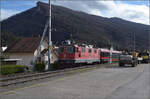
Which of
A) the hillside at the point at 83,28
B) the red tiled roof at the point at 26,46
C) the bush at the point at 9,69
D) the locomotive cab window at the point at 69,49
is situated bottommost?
the bush at the point at 9,69

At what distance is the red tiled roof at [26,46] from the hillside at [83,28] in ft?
155

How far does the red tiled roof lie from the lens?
138 ft

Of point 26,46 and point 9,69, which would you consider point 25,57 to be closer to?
point 26,46

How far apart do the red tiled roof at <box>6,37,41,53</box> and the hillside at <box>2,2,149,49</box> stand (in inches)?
1862

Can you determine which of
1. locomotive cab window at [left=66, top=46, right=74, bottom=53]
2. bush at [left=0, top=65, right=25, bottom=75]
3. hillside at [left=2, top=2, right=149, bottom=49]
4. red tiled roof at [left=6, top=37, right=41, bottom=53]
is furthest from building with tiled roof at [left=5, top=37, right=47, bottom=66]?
hillside at [left=2, top=2, right=149, bottom=49]

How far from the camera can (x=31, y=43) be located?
44031mm

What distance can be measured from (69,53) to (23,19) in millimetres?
164190

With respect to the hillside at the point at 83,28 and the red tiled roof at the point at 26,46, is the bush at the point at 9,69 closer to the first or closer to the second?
the red tiled roof at the point at 26,46

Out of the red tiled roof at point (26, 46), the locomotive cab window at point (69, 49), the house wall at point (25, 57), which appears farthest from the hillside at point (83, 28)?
the locomotive cab window at point (69, 49)

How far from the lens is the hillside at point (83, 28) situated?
4749 inches

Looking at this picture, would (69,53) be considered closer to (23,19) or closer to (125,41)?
(125,41)

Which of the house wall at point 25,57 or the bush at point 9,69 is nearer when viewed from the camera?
the bush at point 9,69

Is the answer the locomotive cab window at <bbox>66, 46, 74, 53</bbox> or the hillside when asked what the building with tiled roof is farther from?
the hillside

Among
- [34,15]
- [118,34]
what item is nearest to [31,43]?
[118,34]
